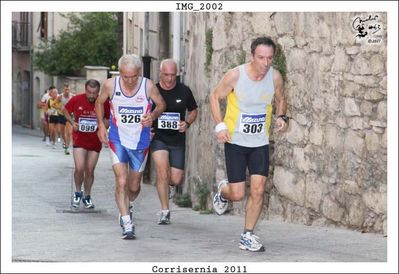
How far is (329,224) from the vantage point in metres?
11.8

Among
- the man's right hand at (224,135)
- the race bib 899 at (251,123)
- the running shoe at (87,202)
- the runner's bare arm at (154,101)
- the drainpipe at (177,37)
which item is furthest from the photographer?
the drainpipe at (177,37)

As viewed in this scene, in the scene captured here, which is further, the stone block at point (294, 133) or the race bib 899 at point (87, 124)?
the race bib 899 at point (87, 124)

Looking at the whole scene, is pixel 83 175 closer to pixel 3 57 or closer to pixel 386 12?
pixel 3 57

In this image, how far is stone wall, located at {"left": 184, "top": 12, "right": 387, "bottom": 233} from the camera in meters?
10.9

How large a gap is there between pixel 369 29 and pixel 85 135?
5687 millimetres

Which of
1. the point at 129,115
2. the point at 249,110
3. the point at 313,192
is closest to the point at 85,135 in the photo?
the point at 129,115

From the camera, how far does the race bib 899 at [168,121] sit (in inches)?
527

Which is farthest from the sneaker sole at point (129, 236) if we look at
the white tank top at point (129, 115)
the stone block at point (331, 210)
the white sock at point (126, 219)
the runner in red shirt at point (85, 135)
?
the runner in red shirt at point (85, 135)

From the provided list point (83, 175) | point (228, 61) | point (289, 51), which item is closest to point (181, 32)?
point (83, 175)

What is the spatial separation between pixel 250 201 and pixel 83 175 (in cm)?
559

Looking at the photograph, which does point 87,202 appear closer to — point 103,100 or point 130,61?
point 103,100

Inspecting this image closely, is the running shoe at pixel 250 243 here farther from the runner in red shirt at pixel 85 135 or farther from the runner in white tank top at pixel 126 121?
the runner in red shirt at pixel 85 135

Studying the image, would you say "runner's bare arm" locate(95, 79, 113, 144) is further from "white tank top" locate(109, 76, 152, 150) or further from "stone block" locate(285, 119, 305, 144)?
"stone block" locate(285, 119, 305, 144)

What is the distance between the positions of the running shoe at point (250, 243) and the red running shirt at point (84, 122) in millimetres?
5193
